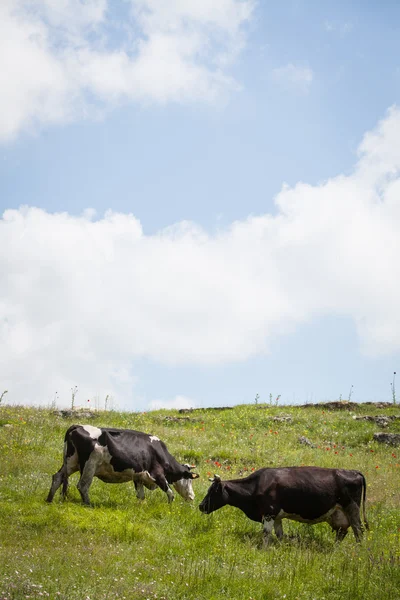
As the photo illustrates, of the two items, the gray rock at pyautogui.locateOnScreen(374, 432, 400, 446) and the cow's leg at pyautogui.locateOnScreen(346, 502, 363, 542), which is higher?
the gray rock at pyautogui.locateOnScreen(374, 432, 400, 446)

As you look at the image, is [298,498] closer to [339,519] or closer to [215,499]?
[339,519]

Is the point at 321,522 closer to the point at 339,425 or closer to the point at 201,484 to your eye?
the point at 201,484

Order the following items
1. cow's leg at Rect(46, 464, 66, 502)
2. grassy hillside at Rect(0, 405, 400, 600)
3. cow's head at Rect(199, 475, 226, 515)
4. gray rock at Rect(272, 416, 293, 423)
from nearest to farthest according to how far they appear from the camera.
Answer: grassy hillside at Rect(0, 405, 400, 600) < cow's leg at Rect(46, 464, 66, 502) < cow's head at Rect(199, 475, 226, 515) < gray rock at Rect(272, 416, 293, 423)

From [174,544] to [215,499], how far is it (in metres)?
2.36

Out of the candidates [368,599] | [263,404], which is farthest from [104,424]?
[368,599]

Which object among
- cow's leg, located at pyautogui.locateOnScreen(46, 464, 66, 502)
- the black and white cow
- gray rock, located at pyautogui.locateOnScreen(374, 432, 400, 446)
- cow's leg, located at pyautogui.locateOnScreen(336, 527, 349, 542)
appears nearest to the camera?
cow's leg, located at pyautogui.locateOnScreen(336, 527, 349, 542)

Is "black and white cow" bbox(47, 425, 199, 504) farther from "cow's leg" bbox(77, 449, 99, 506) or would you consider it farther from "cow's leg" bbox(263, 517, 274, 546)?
"cow's leg" bbox(263, 517, 274, 546)

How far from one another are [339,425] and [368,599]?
18.2 metres

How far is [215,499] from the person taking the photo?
14742 mm

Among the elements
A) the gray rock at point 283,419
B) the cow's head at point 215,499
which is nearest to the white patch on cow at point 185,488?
the cow's head at point 215,499

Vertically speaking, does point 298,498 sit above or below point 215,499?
above

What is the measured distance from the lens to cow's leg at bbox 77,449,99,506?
14.8 m

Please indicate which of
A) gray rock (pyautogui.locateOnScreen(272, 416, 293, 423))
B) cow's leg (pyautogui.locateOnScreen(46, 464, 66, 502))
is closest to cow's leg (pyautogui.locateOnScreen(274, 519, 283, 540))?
cow's leg (pyautogui.locateOnScreen(46, 464, 66, 502))

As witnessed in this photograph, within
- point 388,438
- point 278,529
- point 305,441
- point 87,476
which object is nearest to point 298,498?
point 278,529
